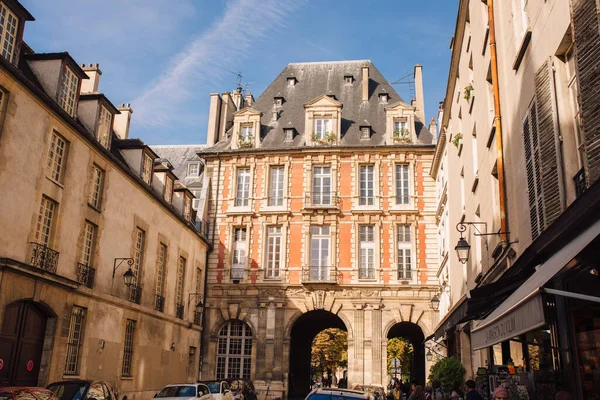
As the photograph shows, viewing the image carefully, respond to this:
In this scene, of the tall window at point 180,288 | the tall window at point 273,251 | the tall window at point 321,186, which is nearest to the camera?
the tall window at point 180,288

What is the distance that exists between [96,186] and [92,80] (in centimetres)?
644

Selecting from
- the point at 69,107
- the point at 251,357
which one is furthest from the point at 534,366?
the point at 251,357

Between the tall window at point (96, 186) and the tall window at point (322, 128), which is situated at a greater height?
the tall window at point (322, 128)

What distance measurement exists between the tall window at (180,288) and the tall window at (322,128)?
30.8 feet

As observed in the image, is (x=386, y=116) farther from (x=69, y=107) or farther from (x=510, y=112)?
(x=510, y=112)

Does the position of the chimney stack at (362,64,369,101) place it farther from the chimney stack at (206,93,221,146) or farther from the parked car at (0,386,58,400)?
the parked car at (0,386,58,400)

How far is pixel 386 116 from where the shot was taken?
97.9 feet

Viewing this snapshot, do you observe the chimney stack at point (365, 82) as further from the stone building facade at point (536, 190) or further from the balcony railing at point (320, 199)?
the stone building facade at point (536, 190)

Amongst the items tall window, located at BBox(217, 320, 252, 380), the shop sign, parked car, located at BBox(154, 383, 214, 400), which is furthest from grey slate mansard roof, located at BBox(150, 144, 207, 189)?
the shop sign

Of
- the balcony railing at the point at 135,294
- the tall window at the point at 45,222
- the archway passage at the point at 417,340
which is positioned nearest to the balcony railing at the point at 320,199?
the archway passage at the point at 417,340

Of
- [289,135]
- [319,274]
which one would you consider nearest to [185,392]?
[319,274]

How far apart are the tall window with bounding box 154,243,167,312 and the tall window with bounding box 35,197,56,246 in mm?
7600

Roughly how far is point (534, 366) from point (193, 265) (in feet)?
64.8

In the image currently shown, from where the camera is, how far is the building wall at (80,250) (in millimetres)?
13750
